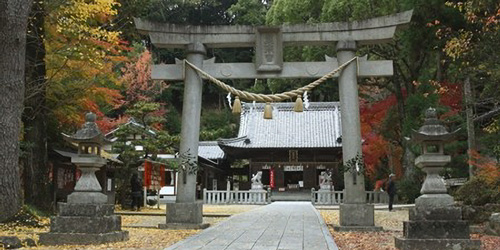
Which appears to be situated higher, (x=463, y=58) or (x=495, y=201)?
(x=463, y=58)

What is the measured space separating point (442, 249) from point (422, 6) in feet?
37.4

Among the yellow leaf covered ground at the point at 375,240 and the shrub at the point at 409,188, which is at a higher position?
the shrub at the point at 409,188

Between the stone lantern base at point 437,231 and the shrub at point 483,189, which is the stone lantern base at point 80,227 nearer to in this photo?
the stone lantern base at point 437,231

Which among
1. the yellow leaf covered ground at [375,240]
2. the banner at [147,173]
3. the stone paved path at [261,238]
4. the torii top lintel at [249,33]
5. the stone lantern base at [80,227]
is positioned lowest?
the yellow leaf covered ground at [375,240]

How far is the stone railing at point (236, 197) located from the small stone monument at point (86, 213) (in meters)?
19.6

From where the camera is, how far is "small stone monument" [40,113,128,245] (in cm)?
862

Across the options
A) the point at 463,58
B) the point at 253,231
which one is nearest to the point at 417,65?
the point at 463,58

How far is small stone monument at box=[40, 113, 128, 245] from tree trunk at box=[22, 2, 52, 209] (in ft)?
15.6

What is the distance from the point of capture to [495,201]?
1220cm

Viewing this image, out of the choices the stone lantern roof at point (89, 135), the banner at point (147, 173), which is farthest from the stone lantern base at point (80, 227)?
the banner at point (147, 173)

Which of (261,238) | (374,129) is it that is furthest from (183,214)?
(374,129)

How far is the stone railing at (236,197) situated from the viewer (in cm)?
2884

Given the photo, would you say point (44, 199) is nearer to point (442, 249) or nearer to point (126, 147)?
point (126, 147)

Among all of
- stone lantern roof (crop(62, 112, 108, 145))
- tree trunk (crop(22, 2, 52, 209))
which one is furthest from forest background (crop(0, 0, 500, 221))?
stone lantern roof (crop(62, 112, 108, 145))
